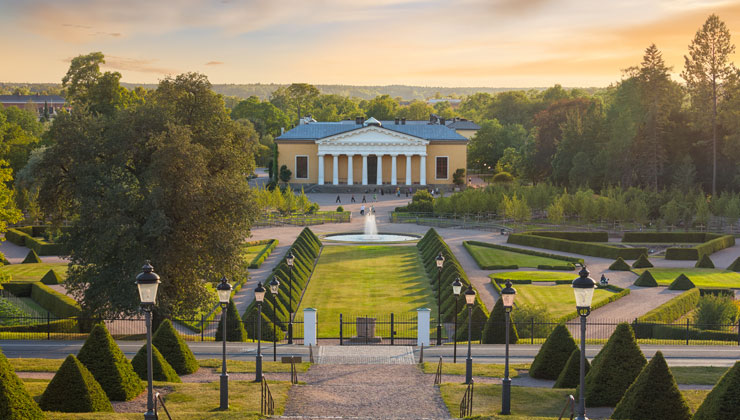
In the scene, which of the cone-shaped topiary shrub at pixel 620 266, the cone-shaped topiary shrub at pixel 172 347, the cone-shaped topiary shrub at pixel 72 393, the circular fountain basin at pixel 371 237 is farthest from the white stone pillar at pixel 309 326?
the circular fountain basin at pixel 371 237

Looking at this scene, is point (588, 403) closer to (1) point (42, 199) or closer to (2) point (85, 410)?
(2) point (85, 410)

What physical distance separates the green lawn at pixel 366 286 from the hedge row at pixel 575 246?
9443 millimetres

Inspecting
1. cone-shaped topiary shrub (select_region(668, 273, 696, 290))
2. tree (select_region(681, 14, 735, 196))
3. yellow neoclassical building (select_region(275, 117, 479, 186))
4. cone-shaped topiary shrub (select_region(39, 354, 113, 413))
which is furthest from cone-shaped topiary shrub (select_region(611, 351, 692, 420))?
yellow neoclassical building (select_region(275, 117, 479, 186))

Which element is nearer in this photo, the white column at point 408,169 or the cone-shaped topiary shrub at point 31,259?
the cone-shaped topiary shrub at point 31,259

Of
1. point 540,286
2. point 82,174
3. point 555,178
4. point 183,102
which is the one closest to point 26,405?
point 82,174

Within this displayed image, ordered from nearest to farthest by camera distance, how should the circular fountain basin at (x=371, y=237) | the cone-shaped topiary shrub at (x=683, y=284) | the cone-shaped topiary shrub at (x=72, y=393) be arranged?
the cone-shaped topiary shrub at (x=72, y=393), the cone-shaped topiary shrub at (x=683, y=284), the circular fountain basin at (x=371, y=237)

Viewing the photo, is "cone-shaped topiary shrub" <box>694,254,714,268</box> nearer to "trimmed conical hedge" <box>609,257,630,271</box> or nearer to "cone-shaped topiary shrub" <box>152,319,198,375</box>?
"trimmed conical hedge" <box>609,257,630,271</box>

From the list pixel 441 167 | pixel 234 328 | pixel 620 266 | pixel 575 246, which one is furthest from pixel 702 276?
pixel 441 167

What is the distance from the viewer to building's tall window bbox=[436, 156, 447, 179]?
4889 inches

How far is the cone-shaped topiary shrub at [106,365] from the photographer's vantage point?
16844mm

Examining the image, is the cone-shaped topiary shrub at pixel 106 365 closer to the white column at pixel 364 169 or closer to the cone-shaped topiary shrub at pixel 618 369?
the cone-shaped topiary shrub at pixel 618 369

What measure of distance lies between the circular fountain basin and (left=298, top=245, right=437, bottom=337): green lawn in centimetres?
489

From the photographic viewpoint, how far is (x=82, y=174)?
30297 mm

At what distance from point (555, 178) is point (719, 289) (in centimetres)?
6141
